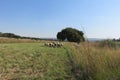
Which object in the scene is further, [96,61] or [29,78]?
[29,78]

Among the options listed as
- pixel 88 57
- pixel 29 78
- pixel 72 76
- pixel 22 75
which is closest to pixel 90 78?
pixel 88 57

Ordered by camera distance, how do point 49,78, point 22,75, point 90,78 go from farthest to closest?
point 22,75 → point 49,78 → point 90,78

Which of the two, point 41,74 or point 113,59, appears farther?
point 41,74

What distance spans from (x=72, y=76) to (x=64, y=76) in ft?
0.76

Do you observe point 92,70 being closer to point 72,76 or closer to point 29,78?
point 72,76

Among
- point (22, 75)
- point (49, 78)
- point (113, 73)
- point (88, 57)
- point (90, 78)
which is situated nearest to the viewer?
point (113, 73)

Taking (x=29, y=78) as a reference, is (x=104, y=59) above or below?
above

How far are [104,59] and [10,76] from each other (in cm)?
289

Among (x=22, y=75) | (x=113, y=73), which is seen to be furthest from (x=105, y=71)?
(x=22, y=75)

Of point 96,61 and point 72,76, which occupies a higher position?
point 96,61

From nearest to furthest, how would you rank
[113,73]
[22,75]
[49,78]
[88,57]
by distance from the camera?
[113,73] < [88,57] < [49,78] < [22,75]

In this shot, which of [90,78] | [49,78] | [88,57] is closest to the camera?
[90,78]

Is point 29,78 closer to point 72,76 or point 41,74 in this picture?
point 41,74

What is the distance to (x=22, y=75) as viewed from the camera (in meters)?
7.09
